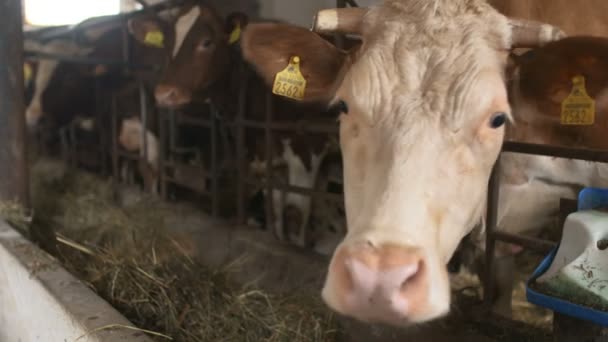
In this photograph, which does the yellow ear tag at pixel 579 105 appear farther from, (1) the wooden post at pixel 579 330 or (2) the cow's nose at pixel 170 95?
(2) the cow's nose at pixel 170 95

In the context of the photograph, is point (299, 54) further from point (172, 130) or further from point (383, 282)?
point (172, 130)

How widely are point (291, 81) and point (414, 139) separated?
0.75 m

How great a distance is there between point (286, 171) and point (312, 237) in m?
0.53

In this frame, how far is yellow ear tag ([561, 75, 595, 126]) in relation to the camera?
1.70 meters

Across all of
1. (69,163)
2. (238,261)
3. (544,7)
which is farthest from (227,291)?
(69,163)

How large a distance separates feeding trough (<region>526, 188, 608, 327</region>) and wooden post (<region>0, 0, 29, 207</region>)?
3.04 meters

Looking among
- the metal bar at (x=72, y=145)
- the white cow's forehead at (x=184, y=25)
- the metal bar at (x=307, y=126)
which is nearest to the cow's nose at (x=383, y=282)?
the metal bar at (x=307, y=126)

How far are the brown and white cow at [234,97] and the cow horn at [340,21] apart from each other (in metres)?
1.76

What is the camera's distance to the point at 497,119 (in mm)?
1593

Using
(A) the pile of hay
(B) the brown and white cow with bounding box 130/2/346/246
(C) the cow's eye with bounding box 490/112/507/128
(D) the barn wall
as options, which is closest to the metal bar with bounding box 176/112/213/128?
(B) the brown and white cow with bounding box 130/2/346/246

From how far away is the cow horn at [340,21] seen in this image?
194 centimetres

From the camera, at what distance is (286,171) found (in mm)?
3947

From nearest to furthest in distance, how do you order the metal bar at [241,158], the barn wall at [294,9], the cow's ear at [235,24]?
the metal bar at [241,158] → the cow's ear at [235,24] → the barn wall at [294,9]

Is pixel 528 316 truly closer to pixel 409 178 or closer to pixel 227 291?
pixel 227 291
